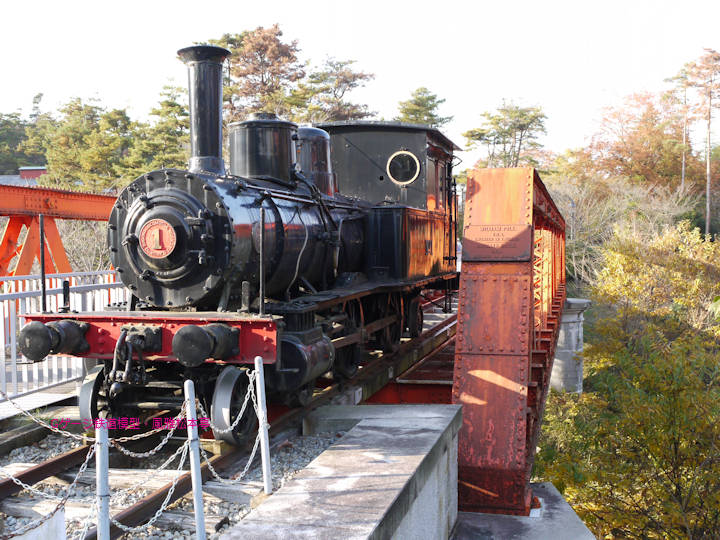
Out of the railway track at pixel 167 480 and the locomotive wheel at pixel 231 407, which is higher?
the locomotive wheel at pixel 231 407

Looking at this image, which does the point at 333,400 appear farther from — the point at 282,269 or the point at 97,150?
the point at 97,150

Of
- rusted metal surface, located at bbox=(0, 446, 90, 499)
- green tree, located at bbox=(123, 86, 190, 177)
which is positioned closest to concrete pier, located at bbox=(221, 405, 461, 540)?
rusted metal surface, located at bbox=(0, 446, 90, 499)

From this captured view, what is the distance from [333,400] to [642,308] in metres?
19.4

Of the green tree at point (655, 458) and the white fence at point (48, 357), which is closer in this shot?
the white fence at point (48, 357)

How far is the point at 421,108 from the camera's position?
144 feet

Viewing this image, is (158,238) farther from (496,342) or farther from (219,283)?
(496,342)

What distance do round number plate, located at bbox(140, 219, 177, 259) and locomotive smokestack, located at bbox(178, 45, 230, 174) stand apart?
29.0 inches

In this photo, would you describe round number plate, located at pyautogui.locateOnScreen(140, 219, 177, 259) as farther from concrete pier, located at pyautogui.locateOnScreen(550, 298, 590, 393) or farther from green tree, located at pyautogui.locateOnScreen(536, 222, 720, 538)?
concrete pier, located at pyautogui.locateOnScreen(550, 298, 590, 393)

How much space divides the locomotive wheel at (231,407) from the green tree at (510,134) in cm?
4681

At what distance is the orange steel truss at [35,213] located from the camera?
10062 millimetres

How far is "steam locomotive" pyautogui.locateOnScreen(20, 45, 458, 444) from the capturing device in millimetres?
5344

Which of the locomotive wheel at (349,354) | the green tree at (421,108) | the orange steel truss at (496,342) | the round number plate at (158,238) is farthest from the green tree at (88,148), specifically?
the orange steel truss at (496,342)

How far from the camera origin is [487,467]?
5.01 metres

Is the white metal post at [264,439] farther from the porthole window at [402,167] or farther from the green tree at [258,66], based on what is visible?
the green tree at [258,66]
